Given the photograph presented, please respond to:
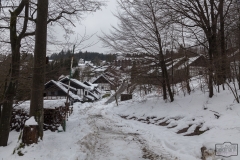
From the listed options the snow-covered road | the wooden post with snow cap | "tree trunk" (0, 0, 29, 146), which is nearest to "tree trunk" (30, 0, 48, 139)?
the wooden post with snow cap

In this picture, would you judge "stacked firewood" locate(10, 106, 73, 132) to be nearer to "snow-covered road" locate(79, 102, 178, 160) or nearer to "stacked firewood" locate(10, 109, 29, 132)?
"stacked firewood" locate(10, 109, 29, 132)

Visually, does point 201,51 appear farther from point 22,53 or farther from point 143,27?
point 22,53

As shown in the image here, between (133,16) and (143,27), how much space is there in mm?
1053

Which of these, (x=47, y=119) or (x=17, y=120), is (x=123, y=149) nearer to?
(x=47, y=119)

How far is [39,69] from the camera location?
690 centimetres

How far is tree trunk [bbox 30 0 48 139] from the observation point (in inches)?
269

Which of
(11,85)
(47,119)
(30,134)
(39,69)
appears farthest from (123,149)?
(47,119)

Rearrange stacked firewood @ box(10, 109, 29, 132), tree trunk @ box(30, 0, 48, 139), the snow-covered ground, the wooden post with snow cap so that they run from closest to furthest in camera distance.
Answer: the snow-covered ground → the wooden post with snow cap → tree trunk @ box(30, 0, 48, 139) → stacked firewood @ box(10, 109, 29, 132)

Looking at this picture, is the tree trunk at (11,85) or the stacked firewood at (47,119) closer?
the tree trunk at (11,85)

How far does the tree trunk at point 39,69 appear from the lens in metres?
6.84

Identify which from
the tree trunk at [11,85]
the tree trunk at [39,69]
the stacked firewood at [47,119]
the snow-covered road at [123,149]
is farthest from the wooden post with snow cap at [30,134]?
the stacked firewood at [47,119]

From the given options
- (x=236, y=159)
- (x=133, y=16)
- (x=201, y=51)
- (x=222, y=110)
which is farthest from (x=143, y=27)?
(x=236, y=159)

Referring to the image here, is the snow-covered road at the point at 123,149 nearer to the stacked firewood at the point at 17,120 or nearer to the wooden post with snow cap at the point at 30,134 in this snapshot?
the wooden post with snow cap at the point at 30,134

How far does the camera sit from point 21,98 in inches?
365
